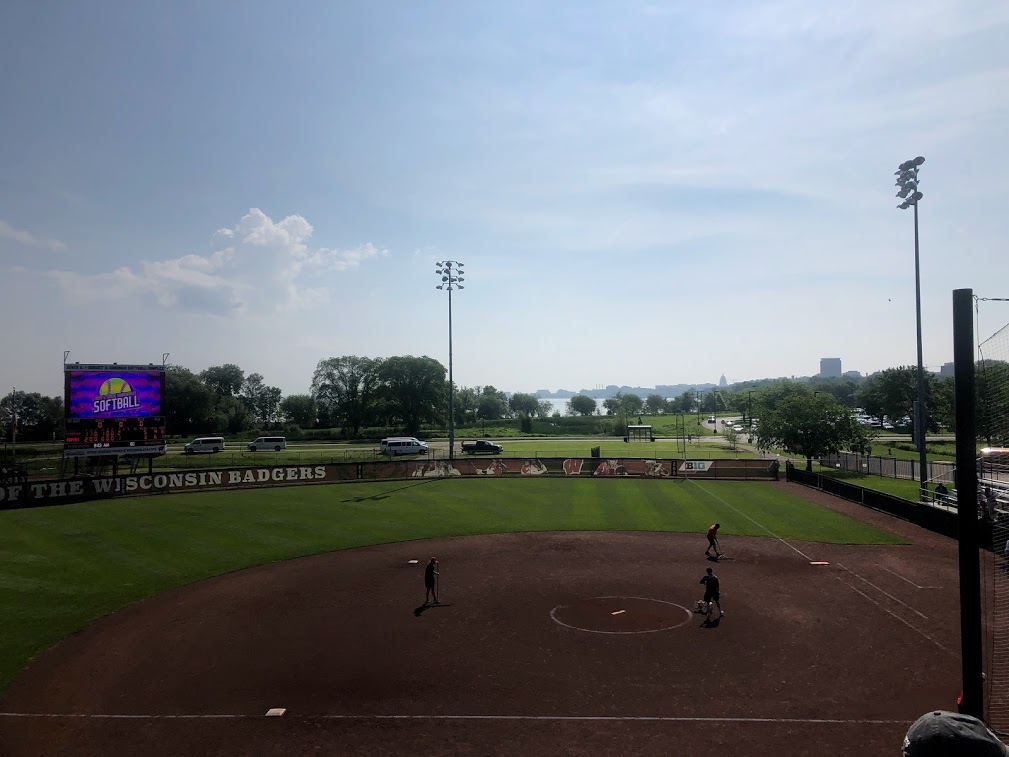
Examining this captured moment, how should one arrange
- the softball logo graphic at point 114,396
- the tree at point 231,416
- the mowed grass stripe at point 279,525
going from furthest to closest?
the tree at point 231,416, the softball logo graphic at point 114,396, the mowed grass stripe at point 279,525

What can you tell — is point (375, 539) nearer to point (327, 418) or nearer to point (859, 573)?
point (859, 573)

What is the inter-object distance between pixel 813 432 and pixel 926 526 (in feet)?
79.9

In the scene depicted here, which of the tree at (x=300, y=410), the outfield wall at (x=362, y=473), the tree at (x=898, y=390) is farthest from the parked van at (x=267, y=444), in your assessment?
the tree at (x=898, y=390)

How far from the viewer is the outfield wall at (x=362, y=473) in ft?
143

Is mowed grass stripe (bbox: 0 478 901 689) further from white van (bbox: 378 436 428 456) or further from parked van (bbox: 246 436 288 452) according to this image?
parked van (bbox: 246 436 288 452)

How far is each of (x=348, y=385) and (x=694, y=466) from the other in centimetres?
8186

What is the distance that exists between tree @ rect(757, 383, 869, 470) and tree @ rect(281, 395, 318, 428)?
99900 millimetres

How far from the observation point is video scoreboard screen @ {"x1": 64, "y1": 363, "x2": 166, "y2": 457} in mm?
43094

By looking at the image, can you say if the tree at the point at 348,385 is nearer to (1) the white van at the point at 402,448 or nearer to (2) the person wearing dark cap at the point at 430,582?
(1) the white van at the point at 402,448

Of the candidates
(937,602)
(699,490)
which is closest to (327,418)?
(699,490)

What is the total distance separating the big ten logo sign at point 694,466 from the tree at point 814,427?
1047 cm

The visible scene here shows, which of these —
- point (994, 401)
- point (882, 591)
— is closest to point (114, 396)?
point (882, 591)

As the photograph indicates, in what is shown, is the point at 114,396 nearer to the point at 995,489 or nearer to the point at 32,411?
the point at 995,489

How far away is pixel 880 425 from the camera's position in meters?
123
